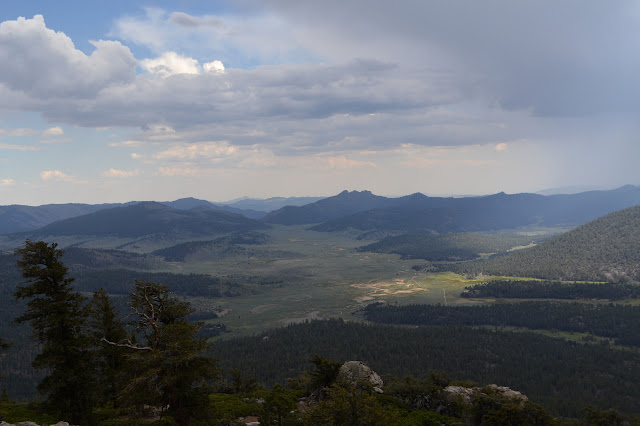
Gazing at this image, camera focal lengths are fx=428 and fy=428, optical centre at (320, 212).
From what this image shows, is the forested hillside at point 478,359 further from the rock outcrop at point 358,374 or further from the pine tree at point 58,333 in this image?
the pine tree at point 58,333

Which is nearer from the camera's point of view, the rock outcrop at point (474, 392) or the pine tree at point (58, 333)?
the pine tree at point (58, 333)

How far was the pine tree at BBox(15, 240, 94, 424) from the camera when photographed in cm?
4706

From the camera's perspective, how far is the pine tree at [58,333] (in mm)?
47062

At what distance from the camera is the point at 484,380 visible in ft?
436

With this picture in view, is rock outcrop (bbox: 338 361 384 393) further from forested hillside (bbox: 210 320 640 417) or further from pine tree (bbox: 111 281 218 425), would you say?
forested hillside (bbox: 210 320 640 417)

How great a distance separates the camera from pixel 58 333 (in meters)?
48.2

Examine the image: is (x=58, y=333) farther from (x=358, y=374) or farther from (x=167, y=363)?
(x=358, y=374)

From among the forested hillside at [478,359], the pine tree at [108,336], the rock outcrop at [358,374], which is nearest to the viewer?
the pine tree at [108,336]

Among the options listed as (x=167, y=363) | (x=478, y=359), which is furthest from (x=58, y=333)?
(x=478, y=359)

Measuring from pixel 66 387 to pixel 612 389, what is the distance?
469 feet

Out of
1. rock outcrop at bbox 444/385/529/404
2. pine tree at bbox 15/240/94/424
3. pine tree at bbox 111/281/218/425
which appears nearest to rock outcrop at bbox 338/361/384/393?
rock outcrop at bbox 444/385/529/404

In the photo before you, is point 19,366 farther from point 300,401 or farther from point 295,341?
point 300,401

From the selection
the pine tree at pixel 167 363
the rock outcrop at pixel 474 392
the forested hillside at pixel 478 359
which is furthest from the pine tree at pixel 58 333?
the forested hillside at pixel 478 359

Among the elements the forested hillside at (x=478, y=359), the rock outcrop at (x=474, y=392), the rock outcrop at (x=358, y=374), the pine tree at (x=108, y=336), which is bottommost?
the forested hillside at (x=478, y=359)
